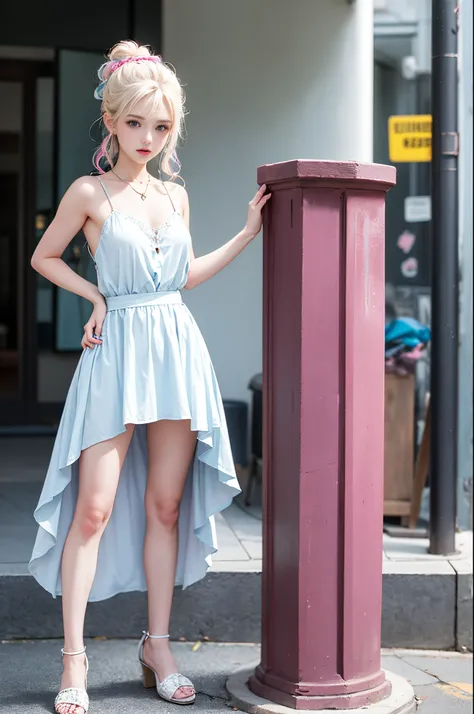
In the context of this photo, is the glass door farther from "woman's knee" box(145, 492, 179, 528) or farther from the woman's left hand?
the woman's left hand

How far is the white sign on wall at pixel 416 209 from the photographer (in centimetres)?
705

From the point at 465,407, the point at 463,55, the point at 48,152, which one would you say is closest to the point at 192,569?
the point at 465,407

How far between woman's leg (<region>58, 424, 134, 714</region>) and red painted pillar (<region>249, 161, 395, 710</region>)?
0.50 m

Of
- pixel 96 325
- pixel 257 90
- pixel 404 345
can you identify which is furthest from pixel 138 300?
pixel 257 90

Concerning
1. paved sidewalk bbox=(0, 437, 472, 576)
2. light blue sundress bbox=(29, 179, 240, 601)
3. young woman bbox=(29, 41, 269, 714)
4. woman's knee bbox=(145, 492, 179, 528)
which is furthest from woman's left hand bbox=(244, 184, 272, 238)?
paved sidewalk bbox=(0, 437, 472, 576)

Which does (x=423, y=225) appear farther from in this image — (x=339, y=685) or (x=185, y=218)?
(x=339, y=685)

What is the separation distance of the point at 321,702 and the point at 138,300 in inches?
52.0

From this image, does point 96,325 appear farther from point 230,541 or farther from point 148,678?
point 230,541

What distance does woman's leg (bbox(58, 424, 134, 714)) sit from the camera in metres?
3.22

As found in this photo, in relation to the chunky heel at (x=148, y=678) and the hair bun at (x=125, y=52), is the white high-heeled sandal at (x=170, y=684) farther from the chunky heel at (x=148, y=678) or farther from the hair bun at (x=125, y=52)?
the hair bun at (x=125, y=52)

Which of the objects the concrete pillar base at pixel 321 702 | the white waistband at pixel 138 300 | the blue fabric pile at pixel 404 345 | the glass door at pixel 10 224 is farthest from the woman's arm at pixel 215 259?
the glass door at pixel 10 224

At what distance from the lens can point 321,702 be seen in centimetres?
315

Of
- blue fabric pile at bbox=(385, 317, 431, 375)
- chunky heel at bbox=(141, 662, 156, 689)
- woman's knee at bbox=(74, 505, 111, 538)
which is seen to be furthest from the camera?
blue fabric pile at bbox=(385, 317, 431, 375)

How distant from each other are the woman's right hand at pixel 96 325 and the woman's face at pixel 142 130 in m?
0.46
